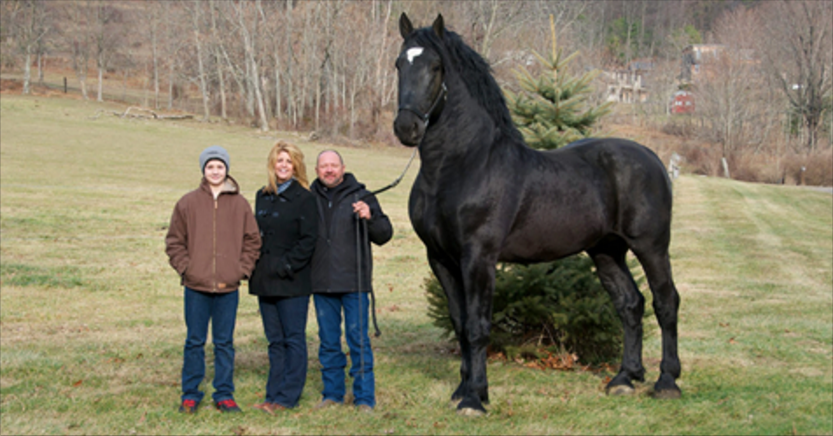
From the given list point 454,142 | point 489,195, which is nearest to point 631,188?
point 489,195

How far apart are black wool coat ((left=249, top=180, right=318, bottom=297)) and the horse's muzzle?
1.15 meters

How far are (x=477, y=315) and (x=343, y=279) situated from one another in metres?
1.08

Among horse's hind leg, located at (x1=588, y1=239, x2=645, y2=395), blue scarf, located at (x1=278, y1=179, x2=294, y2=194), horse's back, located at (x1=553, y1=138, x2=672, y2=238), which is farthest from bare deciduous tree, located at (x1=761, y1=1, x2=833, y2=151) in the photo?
→ blue scarf, located at (x1=278, y1=179, x2=294, y2=194)

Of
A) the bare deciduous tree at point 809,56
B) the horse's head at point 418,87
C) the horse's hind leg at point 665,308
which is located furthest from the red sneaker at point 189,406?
the bare deciduous tree at point 809,56

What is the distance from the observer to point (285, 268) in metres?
5.65

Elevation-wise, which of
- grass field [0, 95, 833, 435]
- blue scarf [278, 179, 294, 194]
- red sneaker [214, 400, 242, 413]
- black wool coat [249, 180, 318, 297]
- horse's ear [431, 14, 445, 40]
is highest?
horse's ear [431, 14, 445, 40]

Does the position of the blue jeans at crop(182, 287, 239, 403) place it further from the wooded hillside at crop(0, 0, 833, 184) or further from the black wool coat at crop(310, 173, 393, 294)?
the wooded hillside at crop(0, 0, 833, 184)

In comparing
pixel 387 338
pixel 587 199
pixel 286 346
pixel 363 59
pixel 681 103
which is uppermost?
pixel 681 103

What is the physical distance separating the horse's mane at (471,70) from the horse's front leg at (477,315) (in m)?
1.10

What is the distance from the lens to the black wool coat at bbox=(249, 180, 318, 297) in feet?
18.7

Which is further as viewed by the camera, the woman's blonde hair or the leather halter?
the woman's blonde hair

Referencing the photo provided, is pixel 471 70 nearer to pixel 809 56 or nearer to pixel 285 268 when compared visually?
pixel 285 268

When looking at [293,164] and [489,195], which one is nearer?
[489,195]

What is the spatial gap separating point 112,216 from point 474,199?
53.1 feet
